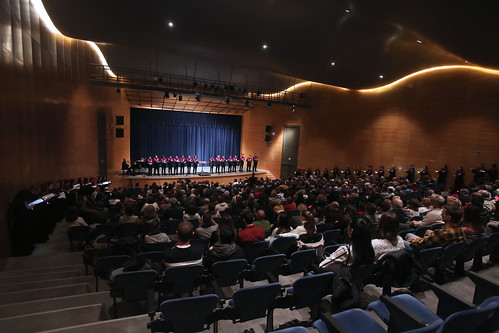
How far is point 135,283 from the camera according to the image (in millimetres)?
3037

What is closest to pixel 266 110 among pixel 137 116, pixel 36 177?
pixel 137 116

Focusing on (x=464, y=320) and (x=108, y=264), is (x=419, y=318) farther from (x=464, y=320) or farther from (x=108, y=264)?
(x=108, y=264)

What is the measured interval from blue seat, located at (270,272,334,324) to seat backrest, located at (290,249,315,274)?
0.69 metres

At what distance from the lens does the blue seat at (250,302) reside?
249 centimetres

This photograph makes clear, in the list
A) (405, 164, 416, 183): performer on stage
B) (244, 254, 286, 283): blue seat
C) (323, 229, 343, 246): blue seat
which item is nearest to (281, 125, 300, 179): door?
(405, 164, 416, 183): performer on stage

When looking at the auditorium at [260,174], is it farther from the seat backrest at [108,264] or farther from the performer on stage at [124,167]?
the performer on stage at [124,167]

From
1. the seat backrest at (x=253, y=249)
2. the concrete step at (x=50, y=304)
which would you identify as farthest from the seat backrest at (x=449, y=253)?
the concrete step at (x=50, y=304)

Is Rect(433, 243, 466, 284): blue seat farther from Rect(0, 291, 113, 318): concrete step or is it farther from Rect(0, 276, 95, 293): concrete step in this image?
Rect(0, 276, 95, 293): concrete step

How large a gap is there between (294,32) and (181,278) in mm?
8923

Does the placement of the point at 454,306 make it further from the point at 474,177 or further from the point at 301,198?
the point at 474,177

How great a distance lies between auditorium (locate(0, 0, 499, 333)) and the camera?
9.48 ft

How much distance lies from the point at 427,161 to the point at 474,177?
2255 millimetres

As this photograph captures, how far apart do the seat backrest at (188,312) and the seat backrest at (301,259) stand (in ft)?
4.73

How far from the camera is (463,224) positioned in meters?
4.04
